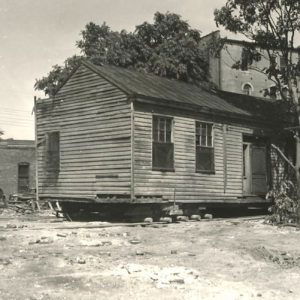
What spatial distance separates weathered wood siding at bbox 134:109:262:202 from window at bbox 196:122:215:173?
207mm

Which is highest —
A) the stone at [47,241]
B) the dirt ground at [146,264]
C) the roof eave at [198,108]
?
the roof eave at [198,108]

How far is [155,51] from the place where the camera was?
114 ft

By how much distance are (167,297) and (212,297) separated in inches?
26.2

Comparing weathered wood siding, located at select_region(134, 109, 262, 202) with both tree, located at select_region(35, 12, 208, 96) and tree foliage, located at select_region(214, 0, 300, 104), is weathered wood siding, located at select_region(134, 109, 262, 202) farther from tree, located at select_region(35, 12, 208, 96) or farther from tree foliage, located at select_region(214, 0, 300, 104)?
tree, located at select_region(35, 12, 208, 96)

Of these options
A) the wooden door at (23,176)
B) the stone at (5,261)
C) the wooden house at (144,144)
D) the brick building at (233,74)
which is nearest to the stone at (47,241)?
the stone at (5,261)

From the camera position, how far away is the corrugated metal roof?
60.3ft

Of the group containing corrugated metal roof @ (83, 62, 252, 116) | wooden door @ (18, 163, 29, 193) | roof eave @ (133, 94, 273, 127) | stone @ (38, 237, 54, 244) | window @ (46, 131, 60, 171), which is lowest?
stone @ (38, 237, 54, 244)

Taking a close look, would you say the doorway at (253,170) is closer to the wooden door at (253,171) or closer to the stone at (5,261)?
the wooden door at (253,171)

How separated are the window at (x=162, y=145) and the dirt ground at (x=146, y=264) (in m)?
4.25

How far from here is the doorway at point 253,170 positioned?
22.2m

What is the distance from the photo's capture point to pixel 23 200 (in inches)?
1177

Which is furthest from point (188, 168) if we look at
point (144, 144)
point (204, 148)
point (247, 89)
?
point (247, 89)

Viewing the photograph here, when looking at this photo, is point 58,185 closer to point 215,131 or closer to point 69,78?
point 69,78

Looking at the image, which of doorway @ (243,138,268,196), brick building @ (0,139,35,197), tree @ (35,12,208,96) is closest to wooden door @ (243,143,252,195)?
doorway @ (243,138,268,196)
